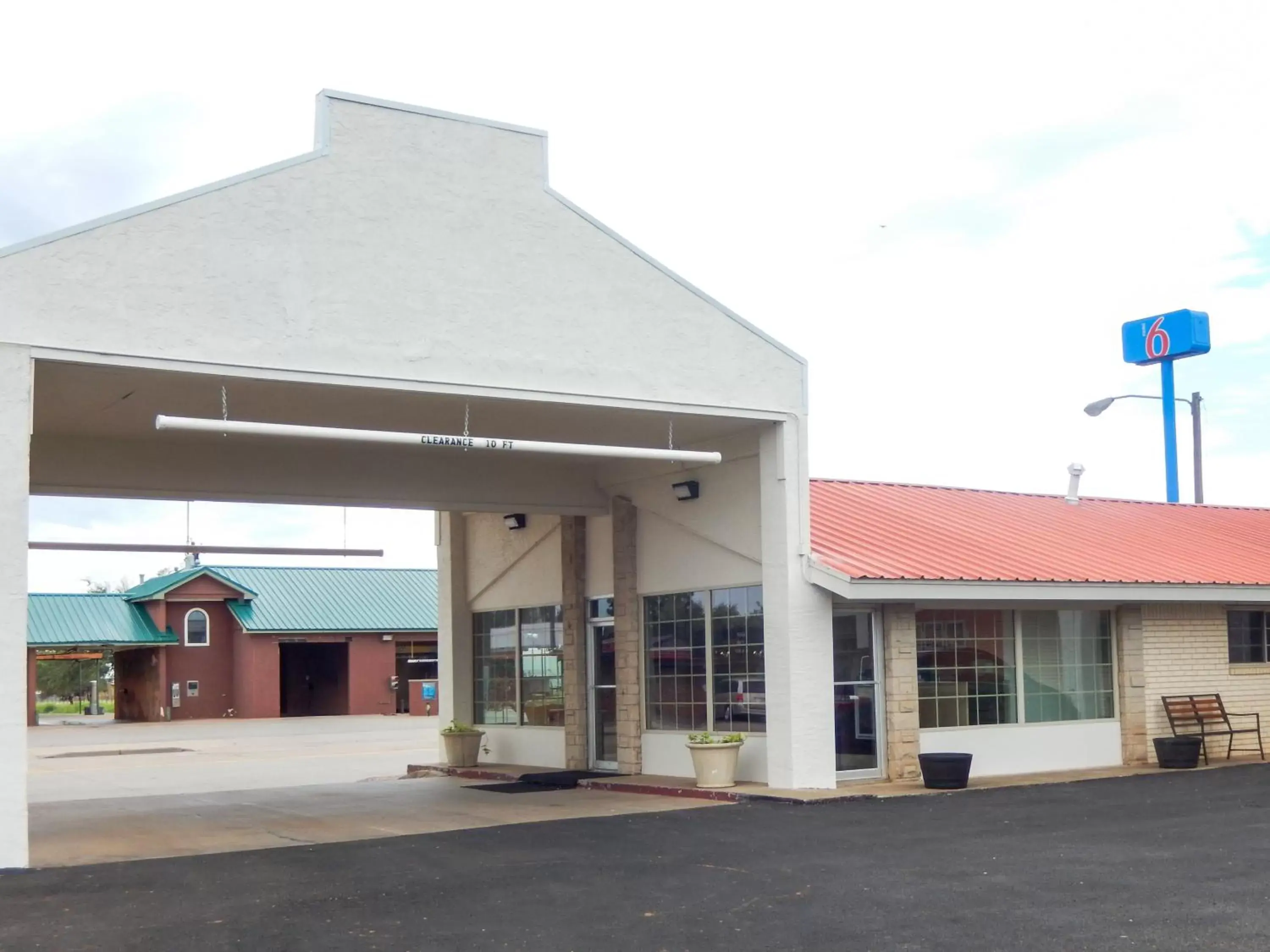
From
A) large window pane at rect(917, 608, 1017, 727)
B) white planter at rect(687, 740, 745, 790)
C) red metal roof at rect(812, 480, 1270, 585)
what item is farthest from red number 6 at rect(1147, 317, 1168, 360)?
white planter at rect(687, 740, 745, 790)

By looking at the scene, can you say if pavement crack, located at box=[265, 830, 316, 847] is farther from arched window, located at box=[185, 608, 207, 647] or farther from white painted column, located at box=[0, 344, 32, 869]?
arched window, located at box=[185, 608, 207, 647]

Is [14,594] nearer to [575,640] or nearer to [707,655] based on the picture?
[707,655]

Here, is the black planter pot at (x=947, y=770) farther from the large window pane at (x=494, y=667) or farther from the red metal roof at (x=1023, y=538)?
the large window pane at (x=494, y=667)

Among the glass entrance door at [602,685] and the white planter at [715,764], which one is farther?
the glass entrance door at [602,685]

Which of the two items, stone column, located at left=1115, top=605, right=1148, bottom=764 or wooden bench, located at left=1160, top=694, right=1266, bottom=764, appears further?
wooden bench, located at left=1160, top=694, right=1266, bottom=764

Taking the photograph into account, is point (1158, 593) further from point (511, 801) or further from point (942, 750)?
point (511, 801)

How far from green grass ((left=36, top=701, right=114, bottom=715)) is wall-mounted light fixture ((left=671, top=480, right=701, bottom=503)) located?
55125 mm

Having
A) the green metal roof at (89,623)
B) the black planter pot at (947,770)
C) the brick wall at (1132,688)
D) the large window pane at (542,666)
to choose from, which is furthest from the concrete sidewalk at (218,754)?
the brick wall at (1132,688)

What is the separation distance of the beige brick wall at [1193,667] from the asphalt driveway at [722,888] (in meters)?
5.36

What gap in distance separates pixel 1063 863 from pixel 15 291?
10.1 meters

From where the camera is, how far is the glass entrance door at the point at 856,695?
1822 cm

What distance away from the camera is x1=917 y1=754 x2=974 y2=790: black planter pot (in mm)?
17359

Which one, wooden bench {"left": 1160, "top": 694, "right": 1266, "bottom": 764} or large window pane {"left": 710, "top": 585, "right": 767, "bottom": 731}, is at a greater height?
large window pane {"left": 710, "top": 585, "right": 767, "bottom": 731}

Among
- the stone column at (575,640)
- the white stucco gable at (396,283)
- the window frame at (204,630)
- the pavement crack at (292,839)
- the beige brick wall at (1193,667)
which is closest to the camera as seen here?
the white stucco gable at (396,283)
